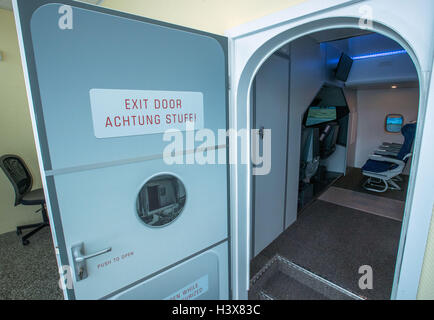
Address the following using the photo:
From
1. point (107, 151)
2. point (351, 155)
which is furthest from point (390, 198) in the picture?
point (107, 151)

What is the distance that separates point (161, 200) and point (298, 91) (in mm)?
2224

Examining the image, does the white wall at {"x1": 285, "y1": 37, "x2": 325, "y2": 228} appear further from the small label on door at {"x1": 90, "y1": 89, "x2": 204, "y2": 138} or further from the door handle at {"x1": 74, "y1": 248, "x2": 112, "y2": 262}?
the door handle at {"x1": 74, "y1": 248, "x2": 112, "y2": 262}

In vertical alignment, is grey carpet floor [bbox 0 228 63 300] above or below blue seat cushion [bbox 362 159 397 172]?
A: below

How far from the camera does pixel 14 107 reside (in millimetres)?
2990

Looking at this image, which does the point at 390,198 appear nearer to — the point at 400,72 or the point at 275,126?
the point at 400,72

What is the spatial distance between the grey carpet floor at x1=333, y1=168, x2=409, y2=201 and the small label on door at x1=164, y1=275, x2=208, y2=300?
4.04 m

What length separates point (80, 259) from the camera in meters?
1.00

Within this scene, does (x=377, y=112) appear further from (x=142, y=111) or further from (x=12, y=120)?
(x=12, y=120)

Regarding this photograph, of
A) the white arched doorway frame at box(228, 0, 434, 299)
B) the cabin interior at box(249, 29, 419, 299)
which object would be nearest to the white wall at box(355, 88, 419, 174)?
the cabin interior at box(249, 29, 419, 299)

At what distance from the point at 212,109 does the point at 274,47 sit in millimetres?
514

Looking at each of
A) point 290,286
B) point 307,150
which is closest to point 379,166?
point 307,150

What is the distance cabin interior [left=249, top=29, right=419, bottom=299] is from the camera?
2.15 metres

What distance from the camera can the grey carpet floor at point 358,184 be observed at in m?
4.13

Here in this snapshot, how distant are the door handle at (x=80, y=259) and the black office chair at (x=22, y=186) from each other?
7.58 ft
